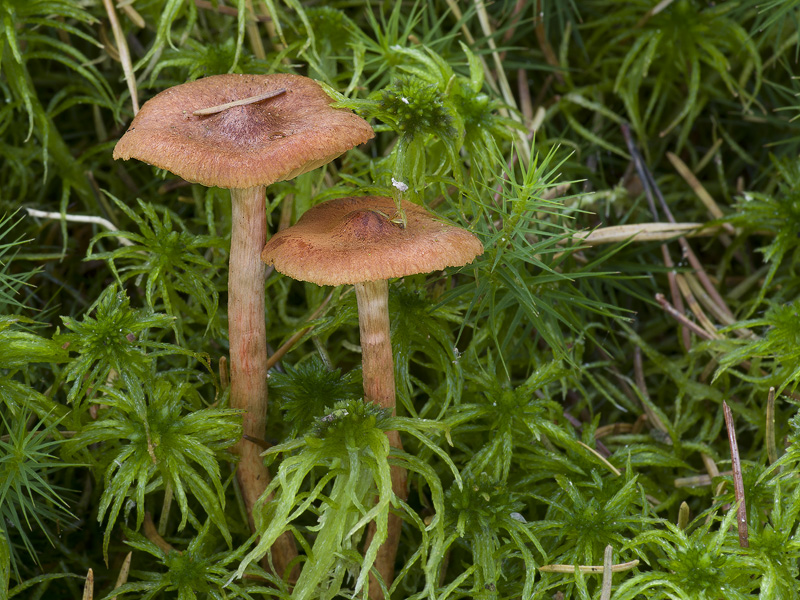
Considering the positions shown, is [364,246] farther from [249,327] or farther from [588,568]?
[588,568]

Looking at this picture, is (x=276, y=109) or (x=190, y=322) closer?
(x=276, y=109)

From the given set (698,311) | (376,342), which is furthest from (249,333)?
(698,311)

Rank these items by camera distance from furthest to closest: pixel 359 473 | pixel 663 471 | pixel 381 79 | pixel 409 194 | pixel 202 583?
pixel 381 79
pixel 663 471
pixel 409 194
pixel 202 583
pixel 359 473

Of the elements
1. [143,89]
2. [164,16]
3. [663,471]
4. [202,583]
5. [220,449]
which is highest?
[164,16]

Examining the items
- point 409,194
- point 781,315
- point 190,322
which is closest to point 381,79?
point 409,194

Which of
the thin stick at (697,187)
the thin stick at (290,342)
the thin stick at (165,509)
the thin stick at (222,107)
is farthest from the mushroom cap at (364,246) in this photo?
the thin stick at (697,187)

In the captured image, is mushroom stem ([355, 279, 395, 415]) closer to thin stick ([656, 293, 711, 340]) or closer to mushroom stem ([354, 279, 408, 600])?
mushroom stem ([354, 279, 408, 600])

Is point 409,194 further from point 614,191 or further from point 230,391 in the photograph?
point 614,191
